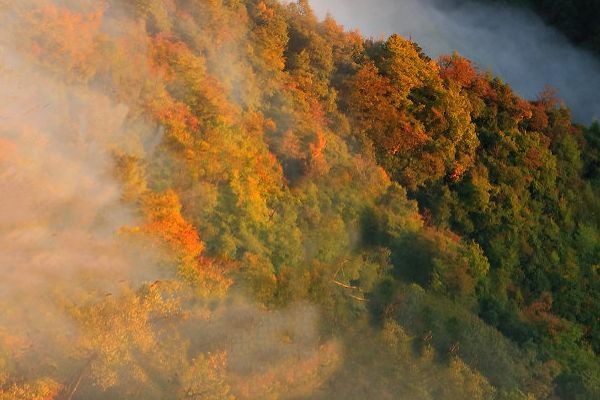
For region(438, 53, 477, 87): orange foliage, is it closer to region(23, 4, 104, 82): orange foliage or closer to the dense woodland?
the dense woodland

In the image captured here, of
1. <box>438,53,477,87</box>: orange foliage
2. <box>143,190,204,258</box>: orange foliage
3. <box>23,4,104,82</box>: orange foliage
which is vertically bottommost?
<box>143,190,204,258</box>: orange foliage

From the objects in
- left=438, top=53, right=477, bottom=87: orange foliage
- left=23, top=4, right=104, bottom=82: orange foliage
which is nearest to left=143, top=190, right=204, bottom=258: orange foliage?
left=23, top=4, right=104, bottom=82: orange foliage

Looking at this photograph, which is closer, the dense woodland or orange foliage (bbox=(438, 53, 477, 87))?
the dense woodland

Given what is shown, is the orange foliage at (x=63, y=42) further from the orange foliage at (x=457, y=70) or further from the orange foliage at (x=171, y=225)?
the orange foliage at (x=457, y=70)

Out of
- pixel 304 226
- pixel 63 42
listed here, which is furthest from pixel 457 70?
pixel 63 42

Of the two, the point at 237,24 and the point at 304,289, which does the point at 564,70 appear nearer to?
the point at 237,24

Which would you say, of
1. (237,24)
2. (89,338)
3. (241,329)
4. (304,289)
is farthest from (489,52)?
(89,338)

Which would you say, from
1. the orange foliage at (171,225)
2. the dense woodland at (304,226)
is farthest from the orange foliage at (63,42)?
the orange foliage at (171,225)

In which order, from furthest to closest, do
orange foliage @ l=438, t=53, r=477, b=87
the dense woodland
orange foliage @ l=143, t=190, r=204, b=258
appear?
1. orange foliage @ l=438, t=53, r=477, b=87
2. orange foliage @ l=143, t=190, r=204, b=258
3. the dense woodland

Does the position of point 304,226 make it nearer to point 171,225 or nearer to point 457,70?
point 171,225

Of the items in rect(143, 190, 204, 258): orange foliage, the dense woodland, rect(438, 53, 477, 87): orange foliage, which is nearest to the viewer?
the dense woodland
